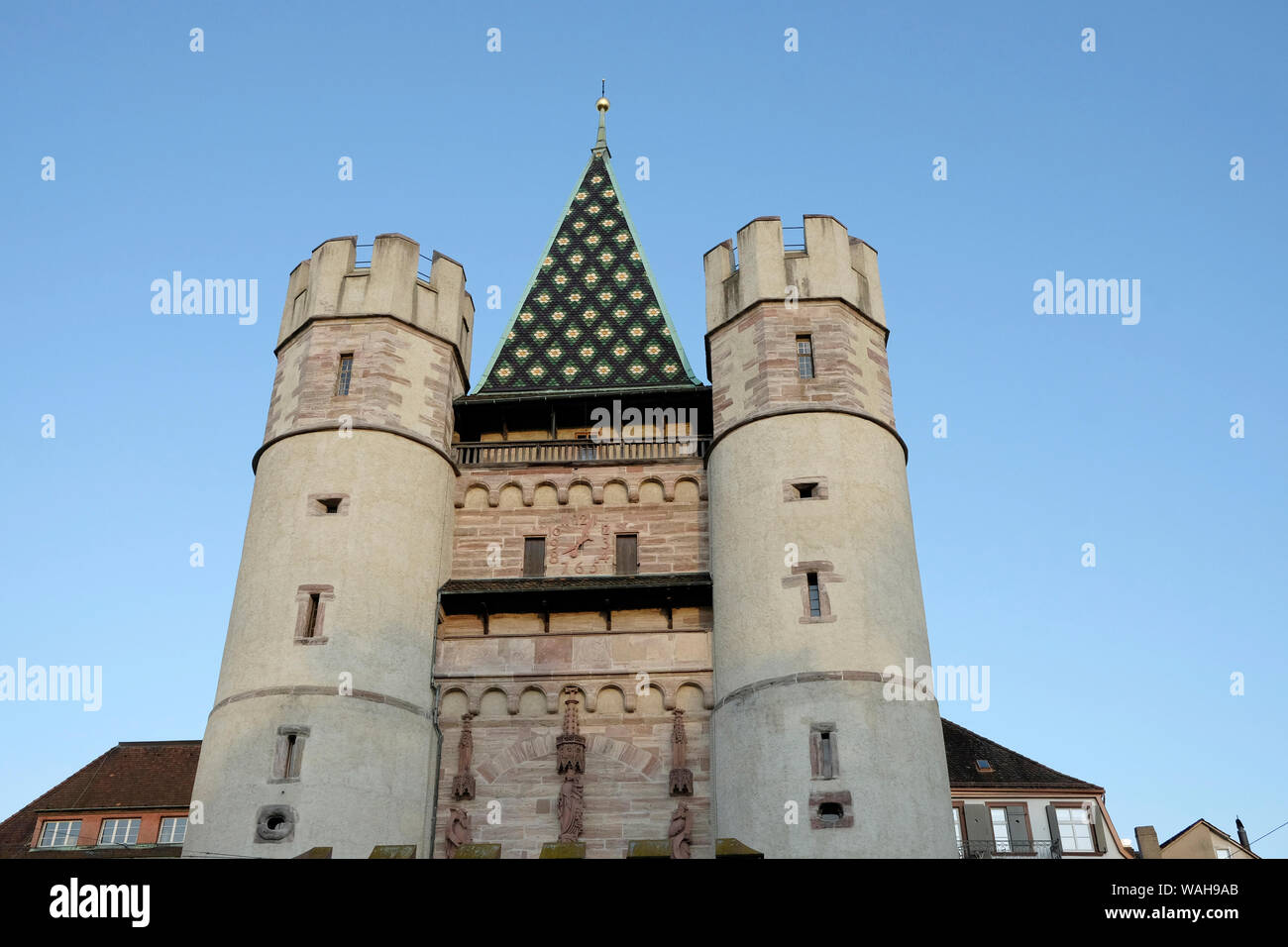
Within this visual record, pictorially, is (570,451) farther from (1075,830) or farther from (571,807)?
(1075,830)

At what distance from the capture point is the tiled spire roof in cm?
2766

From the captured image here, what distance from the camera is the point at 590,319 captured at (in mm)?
29391

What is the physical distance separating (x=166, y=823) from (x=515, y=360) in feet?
56.1

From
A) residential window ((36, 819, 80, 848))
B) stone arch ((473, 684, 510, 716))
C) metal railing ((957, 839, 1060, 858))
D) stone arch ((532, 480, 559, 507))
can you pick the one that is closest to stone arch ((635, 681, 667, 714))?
stone arch ((473, 684, 510, 716))

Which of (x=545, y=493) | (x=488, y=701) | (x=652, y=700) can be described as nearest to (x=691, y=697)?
(x=652, y=700)

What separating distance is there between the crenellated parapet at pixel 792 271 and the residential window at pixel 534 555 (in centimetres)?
565

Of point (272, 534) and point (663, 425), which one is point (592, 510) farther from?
point (272, 534)

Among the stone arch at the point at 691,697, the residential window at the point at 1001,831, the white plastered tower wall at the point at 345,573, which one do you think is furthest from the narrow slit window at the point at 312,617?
the residential window at the point at 1001,831

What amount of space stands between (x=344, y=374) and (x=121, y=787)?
698 inches

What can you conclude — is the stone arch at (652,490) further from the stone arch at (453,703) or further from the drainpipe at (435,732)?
the stone arch at (453,703)

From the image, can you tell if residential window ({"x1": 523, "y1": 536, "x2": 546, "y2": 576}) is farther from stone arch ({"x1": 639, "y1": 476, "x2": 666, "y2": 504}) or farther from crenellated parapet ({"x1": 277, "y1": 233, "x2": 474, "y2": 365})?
crenellated parapet ({"x1": 277, "y1": 233, "x2": 474, "y2": 365})

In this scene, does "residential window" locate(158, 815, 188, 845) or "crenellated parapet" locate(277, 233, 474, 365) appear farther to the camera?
"residential window" locate(158, 815, 188, 845)

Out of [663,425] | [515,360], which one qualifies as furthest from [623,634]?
[515,360]

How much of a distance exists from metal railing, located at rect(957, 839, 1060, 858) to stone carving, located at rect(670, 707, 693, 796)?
12.2 metres
